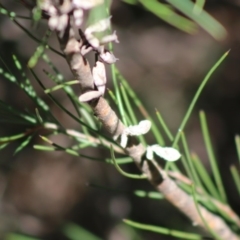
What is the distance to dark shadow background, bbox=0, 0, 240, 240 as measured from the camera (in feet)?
4.71

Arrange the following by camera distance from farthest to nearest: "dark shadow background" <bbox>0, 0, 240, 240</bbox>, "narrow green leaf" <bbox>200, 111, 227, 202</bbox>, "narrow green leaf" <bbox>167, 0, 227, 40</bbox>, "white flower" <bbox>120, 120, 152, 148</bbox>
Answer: "dark shadow background" <bbox>0, 0, 240, 240</bbox> → "narrow green leaf" <bbox>200, 111, 227, 202</bbox> → "white flower" <bbox>120, 120, 152, 148</bbox> → "narrow green leaf" <bbox>167, 0, 227, 40</bbox>

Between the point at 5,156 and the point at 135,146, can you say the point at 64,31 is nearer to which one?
the point at 135,146

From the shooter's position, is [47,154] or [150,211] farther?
[47,154]

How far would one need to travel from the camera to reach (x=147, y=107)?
151 cm

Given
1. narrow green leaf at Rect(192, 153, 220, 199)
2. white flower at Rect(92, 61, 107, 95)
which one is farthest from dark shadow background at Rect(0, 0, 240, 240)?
white flower at Rect(92, 61, 107, 95)

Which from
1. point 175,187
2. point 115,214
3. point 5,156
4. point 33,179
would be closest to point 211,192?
point 175,187

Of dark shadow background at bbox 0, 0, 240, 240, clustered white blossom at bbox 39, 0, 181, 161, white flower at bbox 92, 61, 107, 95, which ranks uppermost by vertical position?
clustered white blossom at bbox 39, 0, 181, 161

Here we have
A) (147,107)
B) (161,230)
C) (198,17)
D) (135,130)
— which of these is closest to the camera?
(198,17)

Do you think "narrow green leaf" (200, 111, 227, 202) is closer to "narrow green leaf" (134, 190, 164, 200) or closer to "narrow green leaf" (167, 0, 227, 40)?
"narrow green leaf" (134, 190, 164, 200)

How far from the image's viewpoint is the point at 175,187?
528mm

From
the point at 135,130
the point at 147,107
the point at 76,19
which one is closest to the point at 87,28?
the point at 76,19

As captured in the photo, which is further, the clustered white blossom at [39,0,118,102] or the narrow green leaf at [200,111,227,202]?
the narrow green leaf at [200,111,227,202]

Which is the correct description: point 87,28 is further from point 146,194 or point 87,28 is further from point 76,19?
point 146,194

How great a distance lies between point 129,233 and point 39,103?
1.32 ft
